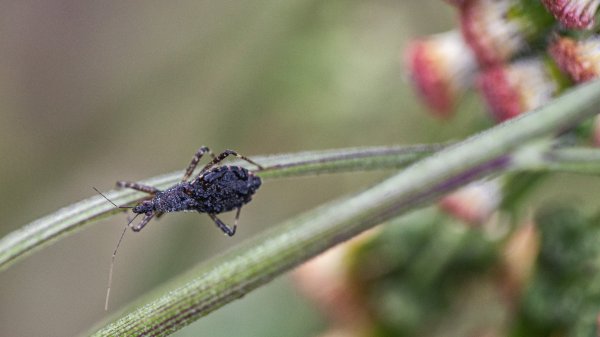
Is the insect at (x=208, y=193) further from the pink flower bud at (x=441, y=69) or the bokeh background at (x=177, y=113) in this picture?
the bokeh background at (x=177, y=113)

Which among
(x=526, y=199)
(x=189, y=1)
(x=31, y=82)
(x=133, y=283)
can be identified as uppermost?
(x=31, y=82)

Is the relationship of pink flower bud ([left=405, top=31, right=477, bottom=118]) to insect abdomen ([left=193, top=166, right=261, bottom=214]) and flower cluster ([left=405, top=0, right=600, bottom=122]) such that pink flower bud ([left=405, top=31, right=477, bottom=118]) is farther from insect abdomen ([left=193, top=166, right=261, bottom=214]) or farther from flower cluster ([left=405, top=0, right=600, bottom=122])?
insect abdomen ([left=193, top=166, right=261, bottom=214])

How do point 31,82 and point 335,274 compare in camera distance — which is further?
point 31,82

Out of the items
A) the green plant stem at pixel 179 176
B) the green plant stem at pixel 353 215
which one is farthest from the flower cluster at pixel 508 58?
the green plant stem at pixel 353 215

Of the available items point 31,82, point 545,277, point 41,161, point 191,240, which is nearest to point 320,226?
point 545,277

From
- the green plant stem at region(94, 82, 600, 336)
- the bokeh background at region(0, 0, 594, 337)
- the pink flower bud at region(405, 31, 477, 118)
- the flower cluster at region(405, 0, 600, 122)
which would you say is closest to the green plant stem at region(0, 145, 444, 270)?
the green plant stem at region(94, 82, 600, 336)

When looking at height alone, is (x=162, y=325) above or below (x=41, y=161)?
below

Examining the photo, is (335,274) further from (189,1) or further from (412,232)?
(189,1)
